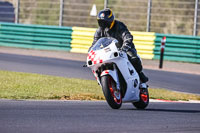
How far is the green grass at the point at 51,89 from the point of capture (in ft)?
34.4

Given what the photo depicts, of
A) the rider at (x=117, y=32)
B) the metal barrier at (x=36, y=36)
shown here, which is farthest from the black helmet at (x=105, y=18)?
the metal barrier at (x=36, y=36)

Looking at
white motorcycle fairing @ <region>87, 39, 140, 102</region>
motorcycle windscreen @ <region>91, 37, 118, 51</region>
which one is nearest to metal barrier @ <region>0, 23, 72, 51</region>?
white motorcycle fairing @ <region>87, 39, 140, 102</region>

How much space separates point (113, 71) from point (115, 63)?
0.61 ft

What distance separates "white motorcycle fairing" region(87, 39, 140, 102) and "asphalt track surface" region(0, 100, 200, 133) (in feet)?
1.35

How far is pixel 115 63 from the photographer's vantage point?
8.50 meters

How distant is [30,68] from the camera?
16.5 meters

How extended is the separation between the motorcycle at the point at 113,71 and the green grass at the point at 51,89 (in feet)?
6.33

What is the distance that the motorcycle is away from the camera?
8.28m

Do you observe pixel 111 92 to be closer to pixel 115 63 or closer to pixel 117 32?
pixel 115 63

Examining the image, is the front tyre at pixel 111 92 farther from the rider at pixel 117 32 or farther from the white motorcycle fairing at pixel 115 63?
the rider at pixel 117 32

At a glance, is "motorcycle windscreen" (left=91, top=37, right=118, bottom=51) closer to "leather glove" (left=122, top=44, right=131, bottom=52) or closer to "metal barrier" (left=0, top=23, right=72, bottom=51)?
"leather glove" (left=122, top=44, right=131, bottom=52)

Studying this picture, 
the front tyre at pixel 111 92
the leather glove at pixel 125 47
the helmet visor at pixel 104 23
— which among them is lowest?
the front tyre at pixel 111 92

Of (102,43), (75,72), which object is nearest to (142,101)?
(102,43)

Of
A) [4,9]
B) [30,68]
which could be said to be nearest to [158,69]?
[30,68]
